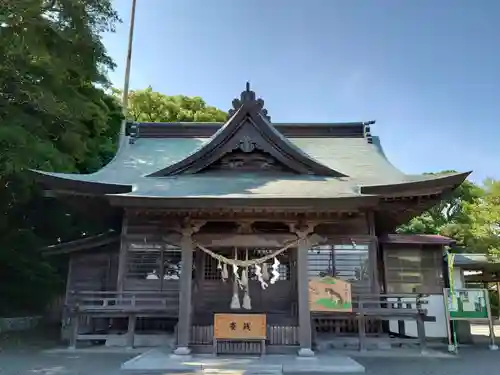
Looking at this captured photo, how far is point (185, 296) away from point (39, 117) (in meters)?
8.27

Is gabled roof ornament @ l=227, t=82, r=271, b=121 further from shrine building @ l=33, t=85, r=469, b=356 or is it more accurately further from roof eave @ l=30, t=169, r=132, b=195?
roof eave @ l=30, t=169, r=132, b=195

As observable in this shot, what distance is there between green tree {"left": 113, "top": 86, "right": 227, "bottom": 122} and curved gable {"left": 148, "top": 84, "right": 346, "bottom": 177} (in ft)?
61.6

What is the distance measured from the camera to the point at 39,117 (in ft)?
43.9

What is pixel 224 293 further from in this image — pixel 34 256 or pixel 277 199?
pixel 34 256

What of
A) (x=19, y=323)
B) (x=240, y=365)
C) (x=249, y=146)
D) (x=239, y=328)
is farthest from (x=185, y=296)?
(x=19, y=323)

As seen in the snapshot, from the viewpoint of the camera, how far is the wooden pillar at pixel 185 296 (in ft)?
29.1

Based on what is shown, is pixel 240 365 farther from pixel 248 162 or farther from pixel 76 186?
pixel 248 162

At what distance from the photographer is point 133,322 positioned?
33.3ft

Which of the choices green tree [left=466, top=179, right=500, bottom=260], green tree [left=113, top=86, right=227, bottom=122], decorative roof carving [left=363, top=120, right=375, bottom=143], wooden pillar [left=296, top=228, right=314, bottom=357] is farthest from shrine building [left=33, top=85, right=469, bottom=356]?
green tree [left=113, top=86, right=227, bottom=122]

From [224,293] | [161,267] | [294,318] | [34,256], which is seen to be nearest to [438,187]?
[294,318]

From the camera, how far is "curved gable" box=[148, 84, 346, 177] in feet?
38.0

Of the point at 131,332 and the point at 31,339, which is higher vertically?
the point at 131,332

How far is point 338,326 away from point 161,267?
504 centimetres

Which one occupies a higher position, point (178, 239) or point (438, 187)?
point (438, 187)
